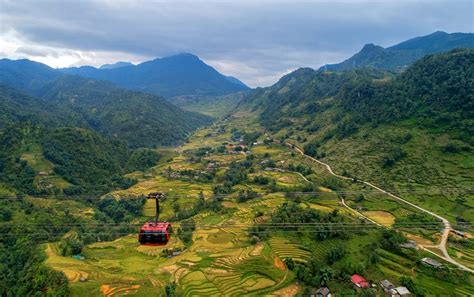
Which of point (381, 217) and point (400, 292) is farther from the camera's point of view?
point (381, 217)

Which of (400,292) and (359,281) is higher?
(400,292)

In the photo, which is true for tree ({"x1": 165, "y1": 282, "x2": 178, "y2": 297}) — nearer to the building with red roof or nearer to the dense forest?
the building with red roof

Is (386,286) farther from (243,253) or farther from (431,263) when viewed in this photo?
(243,253)

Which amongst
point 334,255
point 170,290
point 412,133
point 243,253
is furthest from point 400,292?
point 412,133

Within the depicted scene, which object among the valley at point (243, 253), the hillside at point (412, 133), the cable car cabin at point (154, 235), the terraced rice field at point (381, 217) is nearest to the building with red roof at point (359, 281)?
the valley at point (243, 253)

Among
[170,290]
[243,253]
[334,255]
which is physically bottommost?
[170,290]

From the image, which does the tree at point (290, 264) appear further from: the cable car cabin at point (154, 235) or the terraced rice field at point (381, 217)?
the cable car cabin at point (154, 235)
